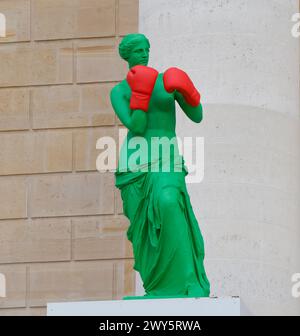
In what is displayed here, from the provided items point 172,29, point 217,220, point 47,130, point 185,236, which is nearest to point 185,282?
point 185,236

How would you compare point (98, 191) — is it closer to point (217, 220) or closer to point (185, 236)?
point (217, 220)

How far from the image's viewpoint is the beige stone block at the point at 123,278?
14641 mm

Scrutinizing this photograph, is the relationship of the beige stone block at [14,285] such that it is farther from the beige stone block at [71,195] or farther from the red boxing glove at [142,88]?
the red boxing glove at [142,88]

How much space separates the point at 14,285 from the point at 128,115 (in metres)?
3.64

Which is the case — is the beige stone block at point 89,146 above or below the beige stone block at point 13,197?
above

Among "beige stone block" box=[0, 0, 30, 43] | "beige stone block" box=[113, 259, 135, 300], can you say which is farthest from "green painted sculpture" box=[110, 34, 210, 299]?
"beige stone block" box=[0, 0, 30, 43]

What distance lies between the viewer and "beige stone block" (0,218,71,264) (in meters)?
14.9

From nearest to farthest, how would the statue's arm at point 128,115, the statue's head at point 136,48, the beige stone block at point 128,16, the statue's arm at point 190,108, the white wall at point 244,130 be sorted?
the statue's arm at point 128,115
the statue's arm at point 190,108
the statue's head at point 136,48
the white wall at point 244,130
the beige stone block at point 128,16

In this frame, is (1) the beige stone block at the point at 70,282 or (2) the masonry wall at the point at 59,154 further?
(2) the masonry wall at the point at 59,154

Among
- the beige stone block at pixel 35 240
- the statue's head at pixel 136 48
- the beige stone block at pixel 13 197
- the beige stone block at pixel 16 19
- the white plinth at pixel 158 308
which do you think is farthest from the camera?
the beige stone block at pixel 16 19

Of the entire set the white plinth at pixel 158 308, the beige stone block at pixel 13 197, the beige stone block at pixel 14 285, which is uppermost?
the beige stone block at pixel 13 197

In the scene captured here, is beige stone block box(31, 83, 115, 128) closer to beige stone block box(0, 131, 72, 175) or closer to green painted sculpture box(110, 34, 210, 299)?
beige stone block box(0, 131, 72, 175)

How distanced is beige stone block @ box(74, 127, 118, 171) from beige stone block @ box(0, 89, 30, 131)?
0.44 meters

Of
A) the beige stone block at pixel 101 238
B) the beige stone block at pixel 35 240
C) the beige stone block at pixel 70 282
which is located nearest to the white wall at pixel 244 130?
the beige stone block at pixel 101 238
